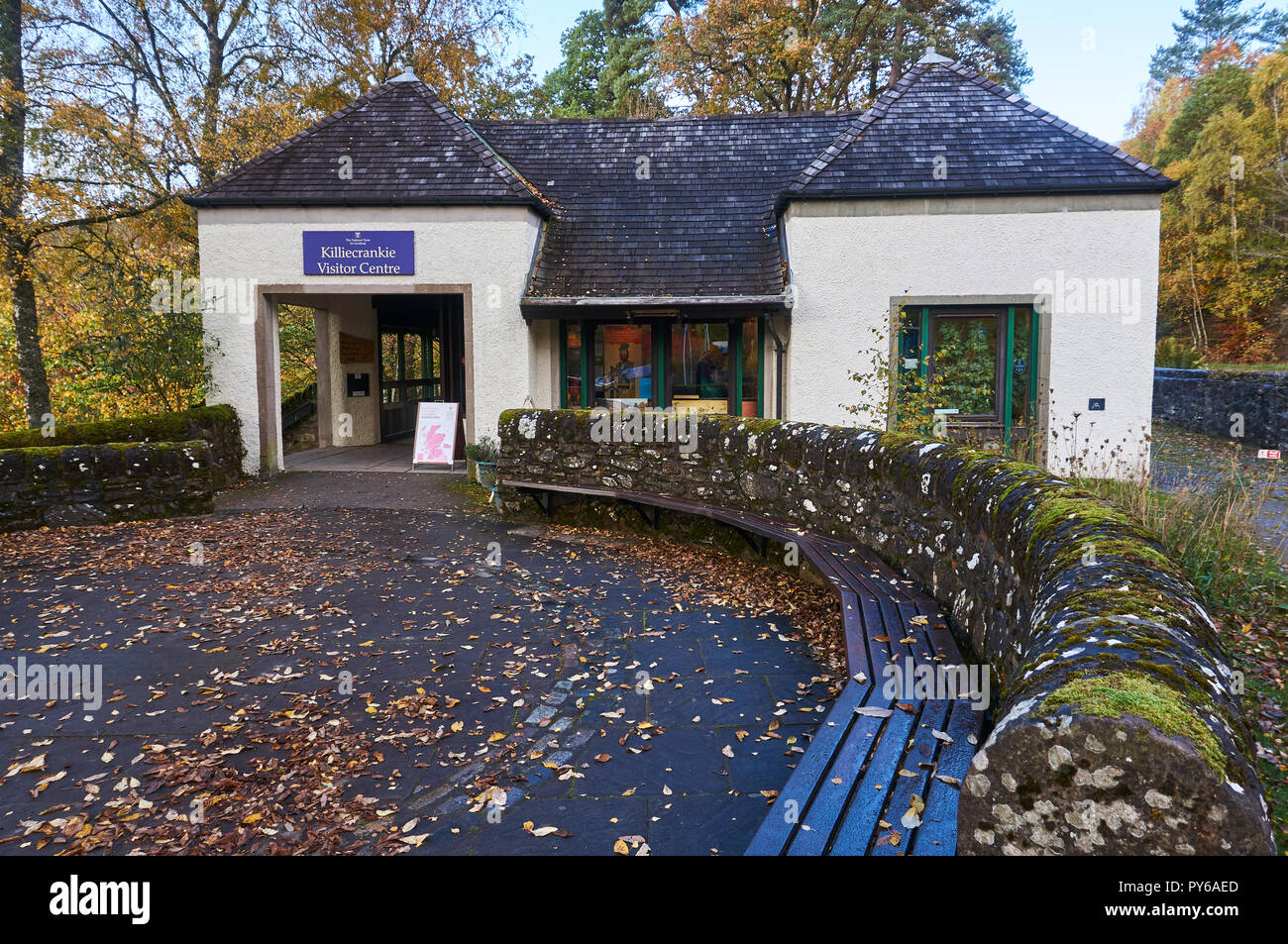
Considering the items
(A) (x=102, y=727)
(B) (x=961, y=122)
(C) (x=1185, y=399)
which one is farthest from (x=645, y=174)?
(C) (x=1185, y=399)

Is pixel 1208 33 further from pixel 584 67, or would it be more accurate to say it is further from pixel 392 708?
pixel 392 708

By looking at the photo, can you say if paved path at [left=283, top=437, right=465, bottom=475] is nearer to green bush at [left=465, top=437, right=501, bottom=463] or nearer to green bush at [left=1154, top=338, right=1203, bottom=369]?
green bush at [left=465, top=437, right=501, bottom=463]

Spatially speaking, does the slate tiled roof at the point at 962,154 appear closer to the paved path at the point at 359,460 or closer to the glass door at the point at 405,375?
the paved path at the point at 359,460

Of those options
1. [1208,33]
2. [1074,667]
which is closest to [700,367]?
[1074,667]

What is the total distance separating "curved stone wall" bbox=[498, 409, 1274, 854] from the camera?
194cm

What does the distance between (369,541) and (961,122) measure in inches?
439

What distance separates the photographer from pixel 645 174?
612 inches

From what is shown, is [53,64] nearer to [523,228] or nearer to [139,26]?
[139,26]

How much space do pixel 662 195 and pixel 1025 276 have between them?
624cm

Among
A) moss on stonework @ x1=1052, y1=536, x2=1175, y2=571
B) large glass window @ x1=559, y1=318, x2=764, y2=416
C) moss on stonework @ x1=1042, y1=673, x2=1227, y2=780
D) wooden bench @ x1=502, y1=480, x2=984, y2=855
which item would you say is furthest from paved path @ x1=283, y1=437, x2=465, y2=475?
moss on stonework @ x1=1042, y1=673, x2=1227, y2=780

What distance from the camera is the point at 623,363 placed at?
14.4m

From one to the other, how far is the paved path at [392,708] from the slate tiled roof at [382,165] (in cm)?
659

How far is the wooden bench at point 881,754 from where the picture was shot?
9.41ft

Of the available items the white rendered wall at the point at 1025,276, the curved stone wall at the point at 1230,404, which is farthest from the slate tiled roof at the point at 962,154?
the curved stone wall at the point at 1230,404
